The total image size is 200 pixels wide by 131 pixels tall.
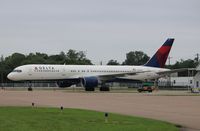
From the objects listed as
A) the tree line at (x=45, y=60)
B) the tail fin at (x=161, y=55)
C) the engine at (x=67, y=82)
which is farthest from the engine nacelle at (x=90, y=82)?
the tree line at (x=45, y=60)

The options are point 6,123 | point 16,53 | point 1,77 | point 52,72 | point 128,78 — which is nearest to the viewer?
point 6,123

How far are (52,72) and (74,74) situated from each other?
11.2 ft

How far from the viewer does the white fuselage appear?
61.5m

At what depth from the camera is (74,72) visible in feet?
209

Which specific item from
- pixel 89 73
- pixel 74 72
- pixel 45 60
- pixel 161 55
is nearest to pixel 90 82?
pixel 74 72

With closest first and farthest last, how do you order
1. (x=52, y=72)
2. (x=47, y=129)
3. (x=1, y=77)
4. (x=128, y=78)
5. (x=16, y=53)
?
(x=47, y=129)
(x=52, y=72)
(x=128, y=78)
(x=1, y=77)
(x=16, y=53)

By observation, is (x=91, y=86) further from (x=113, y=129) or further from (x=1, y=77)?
(x=1, y=77)

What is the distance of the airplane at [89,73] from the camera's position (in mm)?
61562

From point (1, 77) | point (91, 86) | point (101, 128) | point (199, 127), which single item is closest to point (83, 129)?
point (101, 128)

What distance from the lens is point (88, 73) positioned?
65.2 metres

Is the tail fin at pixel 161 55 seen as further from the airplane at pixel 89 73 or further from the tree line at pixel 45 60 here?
the tree line at pixel 45 60

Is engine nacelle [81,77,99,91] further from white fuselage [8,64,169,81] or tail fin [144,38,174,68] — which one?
tail fin [144,38,174,68]

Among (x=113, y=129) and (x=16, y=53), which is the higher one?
(x=16, y=53)

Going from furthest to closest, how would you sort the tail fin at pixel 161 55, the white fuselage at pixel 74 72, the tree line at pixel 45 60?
1. the tree line at pixel 45 60
2. the tail fin at pixel 161 55
3. the white fuselage at pixel 74 72
